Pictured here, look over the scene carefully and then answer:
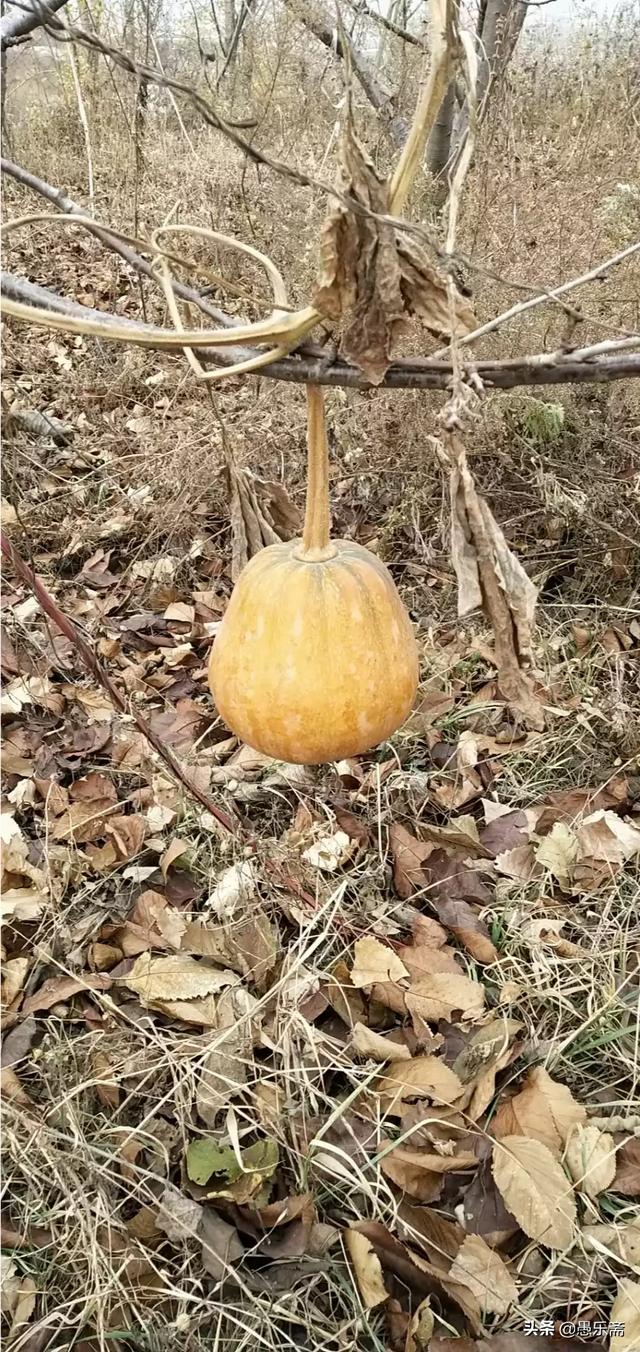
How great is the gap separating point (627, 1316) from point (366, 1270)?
0.41m

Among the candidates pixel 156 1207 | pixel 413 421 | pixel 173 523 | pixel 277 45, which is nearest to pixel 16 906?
pixel 156 1207

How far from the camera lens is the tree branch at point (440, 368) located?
0.78 metres

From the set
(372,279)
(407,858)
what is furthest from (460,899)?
(372,279)

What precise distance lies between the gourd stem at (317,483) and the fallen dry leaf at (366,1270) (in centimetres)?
110

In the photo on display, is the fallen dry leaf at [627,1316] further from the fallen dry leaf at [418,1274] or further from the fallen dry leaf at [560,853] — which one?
the fallen dry leaf at [560,853]

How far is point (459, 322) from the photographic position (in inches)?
30.2

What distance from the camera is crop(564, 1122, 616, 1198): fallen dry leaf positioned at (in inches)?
57.3

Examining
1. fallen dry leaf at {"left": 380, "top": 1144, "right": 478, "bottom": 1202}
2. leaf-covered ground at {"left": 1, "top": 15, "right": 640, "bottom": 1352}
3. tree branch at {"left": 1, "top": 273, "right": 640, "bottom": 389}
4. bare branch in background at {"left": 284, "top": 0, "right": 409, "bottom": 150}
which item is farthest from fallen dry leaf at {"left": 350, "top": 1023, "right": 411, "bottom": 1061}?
bare branch in background at {"left": 284, "top": 0, "right": 409, "bottom": 150}

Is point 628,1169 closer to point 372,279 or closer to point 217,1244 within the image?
point 217,1244

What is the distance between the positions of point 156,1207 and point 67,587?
1.94m

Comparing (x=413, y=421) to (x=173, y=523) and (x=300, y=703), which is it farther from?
(x=300, y=703)

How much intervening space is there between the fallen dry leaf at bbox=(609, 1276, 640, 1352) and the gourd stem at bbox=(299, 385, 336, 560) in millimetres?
1234

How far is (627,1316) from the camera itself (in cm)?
132

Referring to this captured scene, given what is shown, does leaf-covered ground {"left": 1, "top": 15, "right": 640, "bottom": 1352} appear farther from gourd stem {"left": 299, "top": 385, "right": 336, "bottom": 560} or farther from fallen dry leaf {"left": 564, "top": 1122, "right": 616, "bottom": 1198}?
gourd stem {"left": 299, "top": 385, "right": 336, "bottom": 560}
